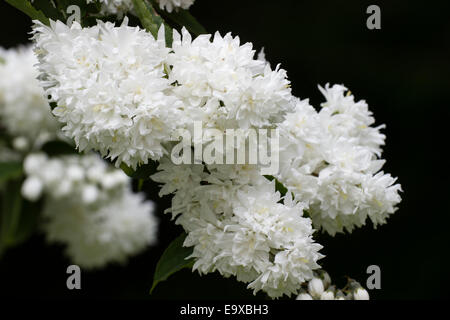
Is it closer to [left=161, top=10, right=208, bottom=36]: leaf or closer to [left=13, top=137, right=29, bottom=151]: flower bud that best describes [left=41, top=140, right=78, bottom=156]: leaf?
[left=13, top=137, right=29, bottom=151]: flower bud

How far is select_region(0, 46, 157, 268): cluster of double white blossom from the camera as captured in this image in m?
2.89

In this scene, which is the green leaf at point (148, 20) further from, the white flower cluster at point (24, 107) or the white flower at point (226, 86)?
the white flower cluster at point (24, 107)

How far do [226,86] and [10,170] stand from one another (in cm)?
172

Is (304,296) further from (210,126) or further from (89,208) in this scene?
(89,208)

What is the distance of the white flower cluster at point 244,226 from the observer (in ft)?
4.83

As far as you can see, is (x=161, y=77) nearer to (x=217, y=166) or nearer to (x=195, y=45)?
(x=195, y=45)

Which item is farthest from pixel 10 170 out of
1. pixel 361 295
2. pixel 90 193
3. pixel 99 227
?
pixel 361 295

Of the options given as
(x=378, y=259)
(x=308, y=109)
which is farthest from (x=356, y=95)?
(x=308, y=109)

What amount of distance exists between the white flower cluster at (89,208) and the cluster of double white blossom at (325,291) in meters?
1.44

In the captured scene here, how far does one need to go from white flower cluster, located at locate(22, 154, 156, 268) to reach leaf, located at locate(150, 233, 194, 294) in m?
1.26

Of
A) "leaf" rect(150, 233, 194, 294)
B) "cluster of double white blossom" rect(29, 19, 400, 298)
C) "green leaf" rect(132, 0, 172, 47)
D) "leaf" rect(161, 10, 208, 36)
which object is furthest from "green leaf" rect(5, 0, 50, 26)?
"leaf" rect(150, 233, 194, 294)

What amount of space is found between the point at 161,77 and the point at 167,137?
0.45 feet

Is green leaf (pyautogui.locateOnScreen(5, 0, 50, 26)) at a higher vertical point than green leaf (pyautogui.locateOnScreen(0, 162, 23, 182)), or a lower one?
higher

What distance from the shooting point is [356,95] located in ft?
14.3
